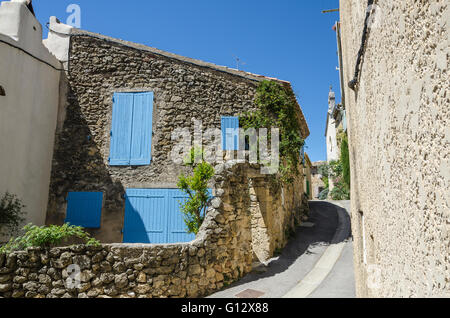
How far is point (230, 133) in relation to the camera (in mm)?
8953

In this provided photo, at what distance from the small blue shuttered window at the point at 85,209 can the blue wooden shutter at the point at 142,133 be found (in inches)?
62.0

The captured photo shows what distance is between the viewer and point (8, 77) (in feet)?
24.3

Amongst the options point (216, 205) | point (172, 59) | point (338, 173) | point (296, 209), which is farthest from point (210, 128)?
point (338, 173)

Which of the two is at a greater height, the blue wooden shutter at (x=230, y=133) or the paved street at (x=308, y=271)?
the blue wooden shutter at (x=230, y=133)

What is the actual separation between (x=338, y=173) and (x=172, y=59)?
14.2 m

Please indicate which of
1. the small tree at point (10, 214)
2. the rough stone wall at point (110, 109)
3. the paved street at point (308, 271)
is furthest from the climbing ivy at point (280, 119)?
the small tree at point (10, 214)

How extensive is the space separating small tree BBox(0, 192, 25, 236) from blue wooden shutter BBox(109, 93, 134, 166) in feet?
8.64

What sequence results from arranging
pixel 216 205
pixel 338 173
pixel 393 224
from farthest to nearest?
pixel 338 173 < pixel 216 205 < pixel 393 224

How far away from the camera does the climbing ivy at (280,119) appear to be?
880 cm

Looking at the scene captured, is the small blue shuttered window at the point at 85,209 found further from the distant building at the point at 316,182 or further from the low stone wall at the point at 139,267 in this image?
the distant building at the point at 316,182

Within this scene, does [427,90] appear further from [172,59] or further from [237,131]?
[172,59]

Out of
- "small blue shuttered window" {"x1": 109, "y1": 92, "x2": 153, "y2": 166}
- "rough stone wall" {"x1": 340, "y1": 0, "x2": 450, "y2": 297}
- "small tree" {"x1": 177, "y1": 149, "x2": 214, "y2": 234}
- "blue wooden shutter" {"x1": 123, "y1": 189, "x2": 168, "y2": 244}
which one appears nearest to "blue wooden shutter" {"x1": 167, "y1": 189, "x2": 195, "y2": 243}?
"blue wooden shutter" {"x1": 123, "y1": 189, "x2": 168, "y2": 244}

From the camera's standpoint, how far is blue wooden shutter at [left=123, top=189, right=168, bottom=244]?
326 inches

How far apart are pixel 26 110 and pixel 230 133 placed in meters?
5.76
